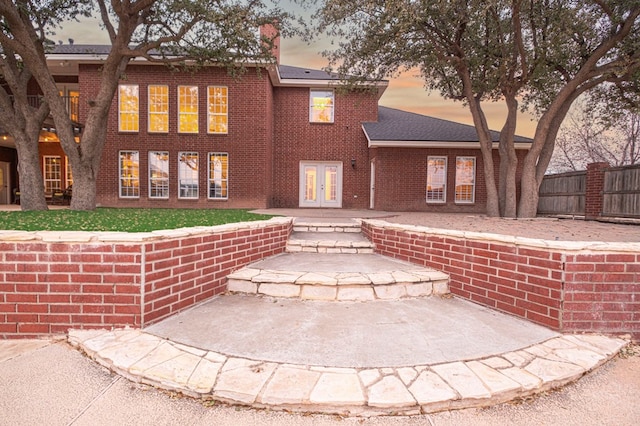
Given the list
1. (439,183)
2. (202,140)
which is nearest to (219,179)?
(202,140)

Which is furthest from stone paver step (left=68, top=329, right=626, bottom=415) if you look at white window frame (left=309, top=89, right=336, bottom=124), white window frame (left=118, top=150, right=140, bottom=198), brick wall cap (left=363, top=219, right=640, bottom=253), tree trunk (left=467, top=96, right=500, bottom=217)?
white window frame (left=309, top=89, right=336, bottom=124)

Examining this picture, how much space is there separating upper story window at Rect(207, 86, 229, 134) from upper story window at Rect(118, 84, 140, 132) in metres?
3.06

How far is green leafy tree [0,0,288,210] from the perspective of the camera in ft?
25.7

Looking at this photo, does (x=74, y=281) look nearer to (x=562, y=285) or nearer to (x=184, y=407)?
(x=184, y=407)

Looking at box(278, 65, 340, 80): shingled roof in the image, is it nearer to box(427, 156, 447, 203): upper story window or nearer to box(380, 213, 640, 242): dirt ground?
box(427, 156, 447, 203): upper story window

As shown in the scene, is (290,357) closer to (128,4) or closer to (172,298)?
(172,298)

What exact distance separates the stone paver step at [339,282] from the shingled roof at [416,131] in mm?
10285

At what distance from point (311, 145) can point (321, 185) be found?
1958 millimetres

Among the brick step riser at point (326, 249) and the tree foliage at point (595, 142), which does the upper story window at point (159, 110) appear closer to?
the brick step riser at point (326, 249)

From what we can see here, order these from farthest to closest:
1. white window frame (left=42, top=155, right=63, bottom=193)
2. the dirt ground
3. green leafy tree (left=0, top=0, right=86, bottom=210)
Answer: white window frame (left=42, top=155, right=63, bottom=193)
green leafy tree (left=0, top=0, right=86, bottom=210)
the dirt ground

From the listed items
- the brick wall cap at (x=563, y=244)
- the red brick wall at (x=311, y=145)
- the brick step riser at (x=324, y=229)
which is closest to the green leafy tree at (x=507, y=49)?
the red brick wall at (x=311, y=145)

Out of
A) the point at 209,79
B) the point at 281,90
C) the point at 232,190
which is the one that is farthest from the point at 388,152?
the point at 209,79

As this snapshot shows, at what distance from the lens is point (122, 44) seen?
27.1ft

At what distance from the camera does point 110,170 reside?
530 inches
